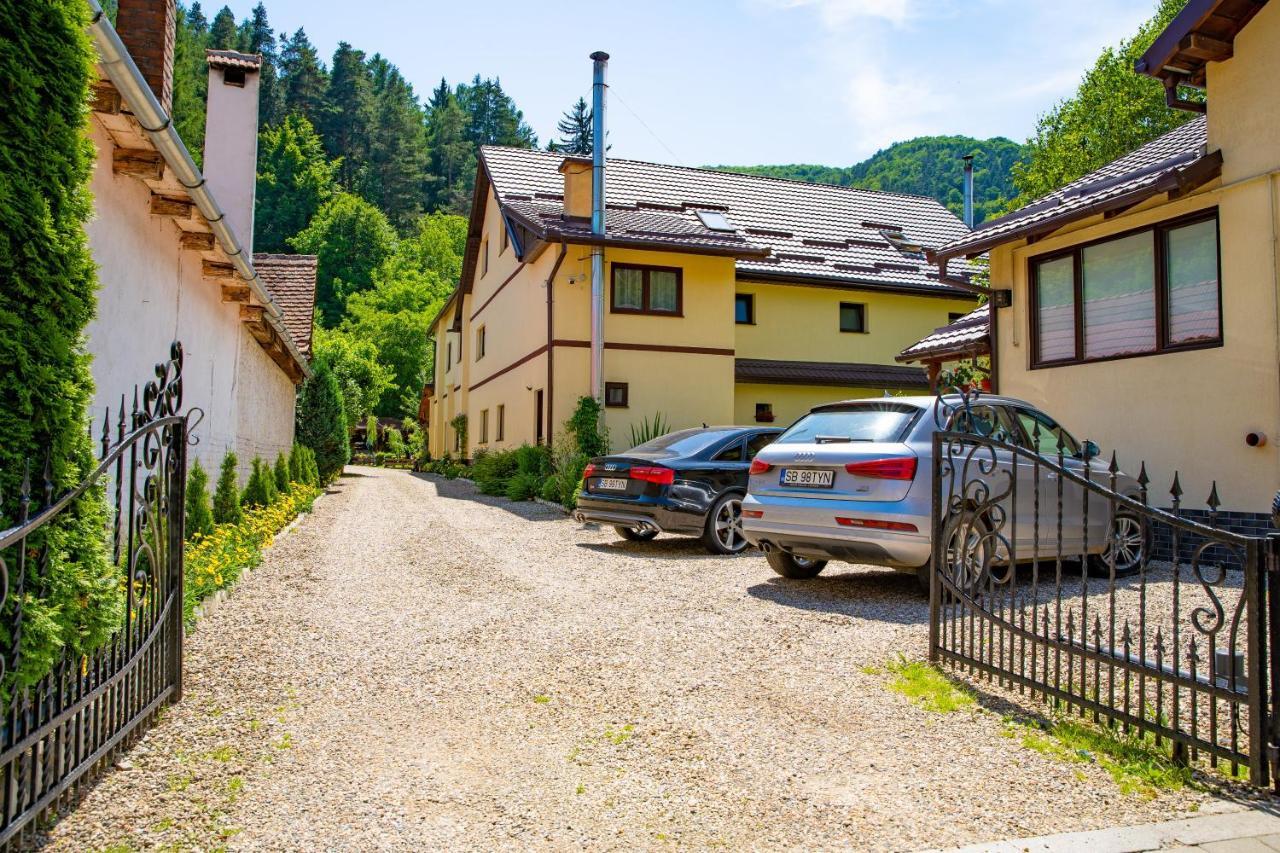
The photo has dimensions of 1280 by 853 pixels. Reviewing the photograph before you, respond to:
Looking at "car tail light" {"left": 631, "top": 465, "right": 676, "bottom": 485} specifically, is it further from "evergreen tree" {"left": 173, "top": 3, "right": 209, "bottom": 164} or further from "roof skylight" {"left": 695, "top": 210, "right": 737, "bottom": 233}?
"evergreen tree" {"left": 173, "top": 3, "right": 209, "bottom": 164}

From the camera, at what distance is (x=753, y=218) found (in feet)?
84.0

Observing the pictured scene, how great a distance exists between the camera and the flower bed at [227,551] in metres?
6.49

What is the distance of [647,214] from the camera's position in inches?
874

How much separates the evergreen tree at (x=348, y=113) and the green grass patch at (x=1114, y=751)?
8290cm

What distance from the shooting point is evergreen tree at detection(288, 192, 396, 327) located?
65562 mm

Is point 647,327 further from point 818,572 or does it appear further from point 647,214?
point 818,572

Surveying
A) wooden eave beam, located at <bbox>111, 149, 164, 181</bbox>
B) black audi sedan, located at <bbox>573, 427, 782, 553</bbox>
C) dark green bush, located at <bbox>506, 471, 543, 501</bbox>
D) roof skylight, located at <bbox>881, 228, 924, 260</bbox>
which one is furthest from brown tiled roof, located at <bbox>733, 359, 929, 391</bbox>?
wooden eave beam, located at <bbox>111, 149, 164, 181</bbox>

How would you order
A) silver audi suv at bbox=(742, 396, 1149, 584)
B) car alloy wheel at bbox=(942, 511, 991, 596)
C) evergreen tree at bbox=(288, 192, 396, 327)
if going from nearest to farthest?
car alloy wheel at bbox=(942, 511, 991, 596)
silver audi suv at bbox=(742, 396, 1149, 584)
evergreen tree at bbox=(288, 192, 396, 327)

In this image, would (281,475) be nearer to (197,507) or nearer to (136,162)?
(197,507)

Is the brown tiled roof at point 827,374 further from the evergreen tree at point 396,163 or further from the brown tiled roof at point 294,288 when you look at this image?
the evergreen tree at point 396,163

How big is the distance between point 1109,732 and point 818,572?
433 centimetres

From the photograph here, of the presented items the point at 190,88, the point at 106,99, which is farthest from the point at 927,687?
the point at 190,88

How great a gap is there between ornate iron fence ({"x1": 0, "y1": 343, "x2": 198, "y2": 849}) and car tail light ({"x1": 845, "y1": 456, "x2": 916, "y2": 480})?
4.58 meters

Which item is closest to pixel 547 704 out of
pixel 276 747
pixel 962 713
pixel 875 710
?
pixel 276 747
